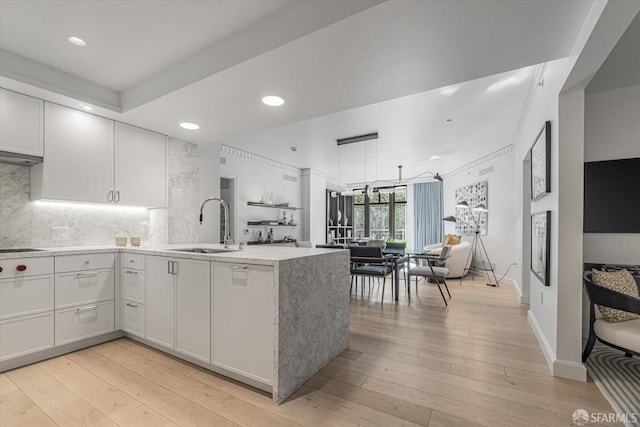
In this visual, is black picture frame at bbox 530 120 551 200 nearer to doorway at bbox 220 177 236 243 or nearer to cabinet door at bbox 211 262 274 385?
cabinet door at bbox 211 262 274 385

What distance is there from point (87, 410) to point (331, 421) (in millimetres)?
1542

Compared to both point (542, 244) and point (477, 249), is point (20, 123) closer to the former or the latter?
point (542, 244)

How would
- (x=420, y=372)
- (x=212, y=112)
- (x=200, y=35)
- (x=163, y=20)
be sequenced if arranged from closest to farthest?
(x=163, y=20), (x=200, y=35), (x=420, y=372), (x=212, y=112)

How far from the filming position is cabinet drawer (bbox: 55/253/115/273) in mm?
2520

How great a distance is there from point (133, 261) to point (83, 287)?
461mm

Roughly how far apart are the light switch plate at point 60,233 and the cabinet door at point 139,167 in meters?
0.61

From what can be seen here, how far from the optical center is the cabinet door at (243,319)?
1.89m

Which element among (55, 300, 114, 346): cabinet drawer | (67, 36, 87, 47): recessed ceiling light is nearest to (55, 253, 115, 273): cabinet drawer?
(55, 300, 114, 346): cabinet drawer

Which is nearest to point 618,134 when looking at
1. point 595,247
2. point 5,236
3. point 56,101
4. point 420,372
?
point 595,247

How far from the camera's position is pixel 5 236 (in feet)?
8.62

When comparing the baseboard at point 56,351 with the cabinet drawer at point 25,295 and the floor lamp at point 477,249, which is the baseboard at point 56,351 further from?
the floor lamp at point 477,249

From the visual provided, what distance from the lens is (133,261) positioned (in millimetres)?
2818

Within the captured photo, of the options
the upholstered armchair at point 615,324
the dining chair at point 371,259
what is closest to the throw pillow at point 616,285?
the upholstered armchair at point 615,324

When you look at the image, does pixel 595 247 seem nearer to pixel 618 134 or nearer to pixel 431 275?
pixel 618 134
